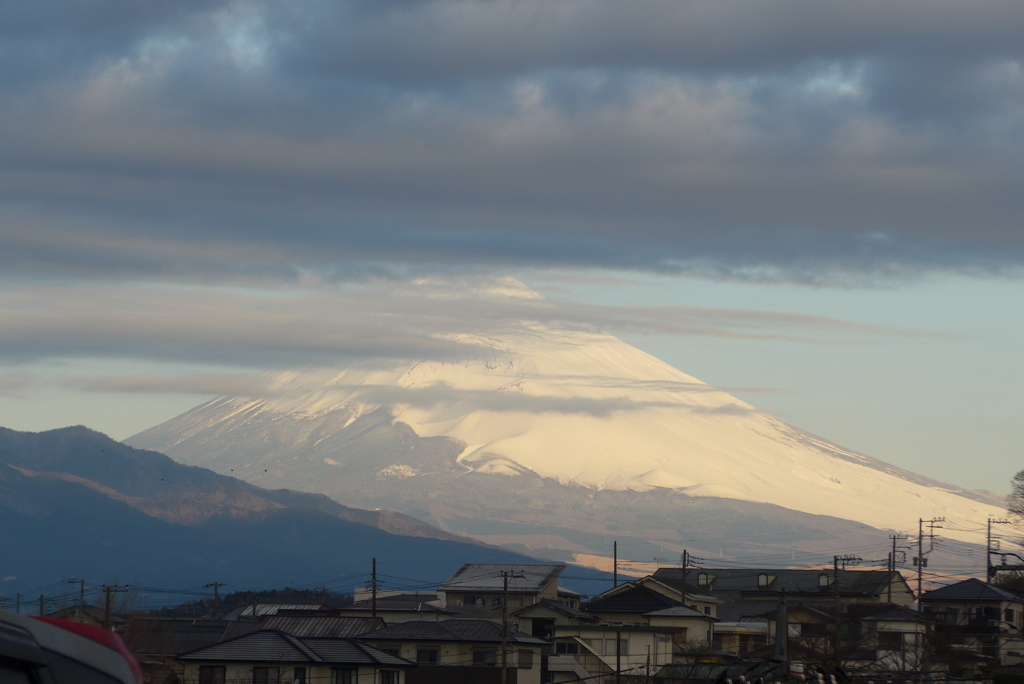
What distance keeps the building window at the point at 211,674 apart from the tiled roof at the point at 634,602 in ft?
105

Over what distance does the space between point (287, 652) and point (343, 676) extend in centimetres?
234

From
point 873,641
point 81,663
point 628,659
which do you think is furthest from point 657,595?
point 81,663

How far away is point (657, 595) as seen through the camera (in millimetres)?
74188

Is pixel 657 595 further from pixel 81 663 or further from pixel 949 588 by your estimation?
pixel 81 663

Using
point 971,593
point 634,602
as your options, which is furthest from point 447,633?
point 971,593

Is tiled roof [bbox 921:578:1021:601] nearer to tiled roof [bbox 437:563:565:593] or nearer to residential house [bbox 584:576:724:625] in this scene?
residential house [bbox 584:576:724:625]

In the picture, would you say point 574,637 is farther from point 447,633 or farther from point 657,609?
point 657,609

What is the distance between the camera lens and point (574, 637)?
2233 inches

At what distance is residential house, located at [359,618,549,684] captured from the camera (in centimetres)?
5016

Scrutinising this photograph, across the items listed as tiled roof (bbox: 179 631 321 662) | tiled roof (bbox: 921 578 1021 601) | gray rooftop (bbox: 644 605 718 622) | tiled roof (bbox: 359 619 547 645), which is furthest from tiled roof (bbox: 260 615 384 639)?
tiled roof (bbox: 921 578 1021 601)

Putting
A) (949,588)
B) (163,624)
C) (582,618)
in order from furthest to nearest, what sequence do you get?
(163,624) → (949,588) → (582,618)

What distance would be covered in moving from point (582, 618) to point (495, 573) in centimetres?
1405

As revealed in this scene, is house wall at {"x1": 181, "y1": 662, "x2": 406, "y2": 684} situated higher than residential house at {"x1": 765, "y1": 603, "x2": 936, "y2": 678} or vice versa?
residential house at {"x1": 765, "y1": 603, "x2": 936, "y2": 678}

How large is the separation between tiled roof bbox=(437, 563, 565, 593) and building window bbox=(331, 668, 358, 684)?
90.1 feet
